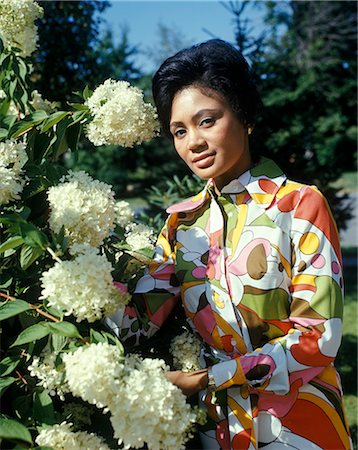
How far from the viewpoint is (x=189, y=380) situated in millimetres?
1425

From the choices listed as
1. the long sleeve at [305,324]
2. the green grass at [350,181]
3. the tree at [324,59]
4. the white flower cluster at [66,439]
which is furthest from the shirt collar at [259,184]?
the green grass at [350,181]

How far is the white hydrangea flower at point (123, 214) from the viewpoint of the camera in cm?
207

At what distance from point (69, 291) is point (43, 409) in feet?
1.14

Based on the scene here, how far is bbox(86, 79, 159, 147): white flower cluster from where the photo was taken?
61.5 inches

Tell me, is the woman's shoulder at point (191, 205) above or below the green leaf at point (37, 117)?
below

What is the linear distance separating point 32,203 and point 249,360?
2.18ft

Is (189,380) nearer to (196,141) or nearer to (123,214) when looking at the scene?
(196,141)

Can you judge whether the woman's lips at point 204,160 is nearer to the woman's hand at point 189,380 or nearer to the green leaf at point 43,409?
the woman's hand at point 189,380

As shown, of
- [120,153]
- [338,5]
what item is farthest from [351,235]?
[338,5]

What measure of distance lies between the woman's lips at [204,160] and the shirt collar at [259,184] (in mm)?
99

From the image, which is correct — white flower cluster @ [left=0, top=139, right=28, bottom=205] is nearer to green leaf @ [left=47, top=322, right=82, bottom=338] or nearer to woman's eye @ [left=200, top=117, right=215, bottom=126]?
green leaf @ [left=47, top=322, right=82, bottom=338]

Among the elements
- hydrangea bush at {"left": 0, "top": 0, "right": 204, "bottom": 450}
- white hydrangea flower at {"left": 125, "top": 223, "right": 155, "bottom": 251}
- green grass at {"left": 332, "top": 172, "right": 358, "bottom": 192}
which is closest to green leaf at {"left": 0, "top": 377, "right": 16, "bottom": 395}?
hydrangea bush at {"left": 0, "top": 0, "right": 204, "bottom": 450}

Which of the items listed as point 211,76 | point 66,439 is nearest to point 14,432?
point 66,439

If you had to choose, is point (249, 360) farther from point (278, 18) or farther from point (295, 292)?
point (278, 18)
